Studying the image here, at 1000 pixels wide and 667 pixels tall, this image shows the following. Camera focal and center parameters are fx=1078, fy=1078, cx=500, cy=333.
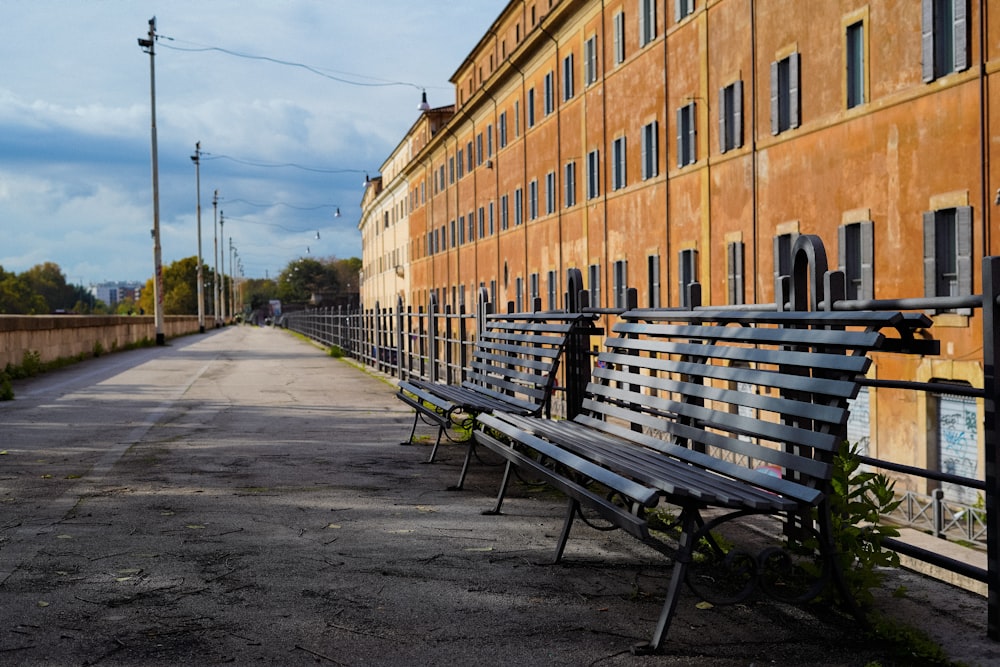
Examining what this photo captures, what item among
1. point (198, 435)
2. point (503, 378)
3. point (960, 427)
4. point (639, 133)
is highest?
point (639, 133)

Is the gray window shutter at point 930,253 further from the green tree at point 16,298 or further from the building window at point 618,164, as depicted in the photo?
the green tree at point 16,298

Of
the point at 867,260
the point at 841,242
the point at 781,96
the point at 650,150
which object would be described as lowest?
the point at 867,260

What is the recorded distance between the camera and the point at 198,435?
10305 millimetres

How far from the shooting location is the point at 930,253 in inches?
812

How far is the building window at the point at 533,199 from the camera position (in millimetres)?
43000

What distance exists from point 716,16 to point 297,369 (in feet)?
44.7

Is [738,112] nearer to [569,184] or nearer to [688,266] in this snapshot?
[688,266]

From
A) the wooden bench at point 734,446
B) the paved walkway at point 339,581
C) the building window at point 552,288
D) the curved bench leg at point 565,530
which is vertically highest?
the building window at point 552,288

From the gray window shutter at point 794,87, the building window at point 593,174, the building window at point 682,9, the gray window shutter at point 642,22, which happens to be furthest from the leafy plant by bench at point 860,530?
the building window at point 593,174

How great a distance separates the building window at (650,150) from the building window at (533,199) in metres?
11.7

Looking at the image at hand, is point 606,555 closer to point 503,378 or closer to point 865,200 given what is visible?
point 503,378

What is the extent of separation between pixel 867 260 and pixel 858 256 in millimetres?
454

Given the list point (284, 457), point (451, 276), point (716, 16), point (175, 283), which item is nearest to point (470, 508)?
point (284, 457)

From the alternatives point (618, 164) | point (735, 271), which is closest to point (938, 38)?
point (735, 271)
